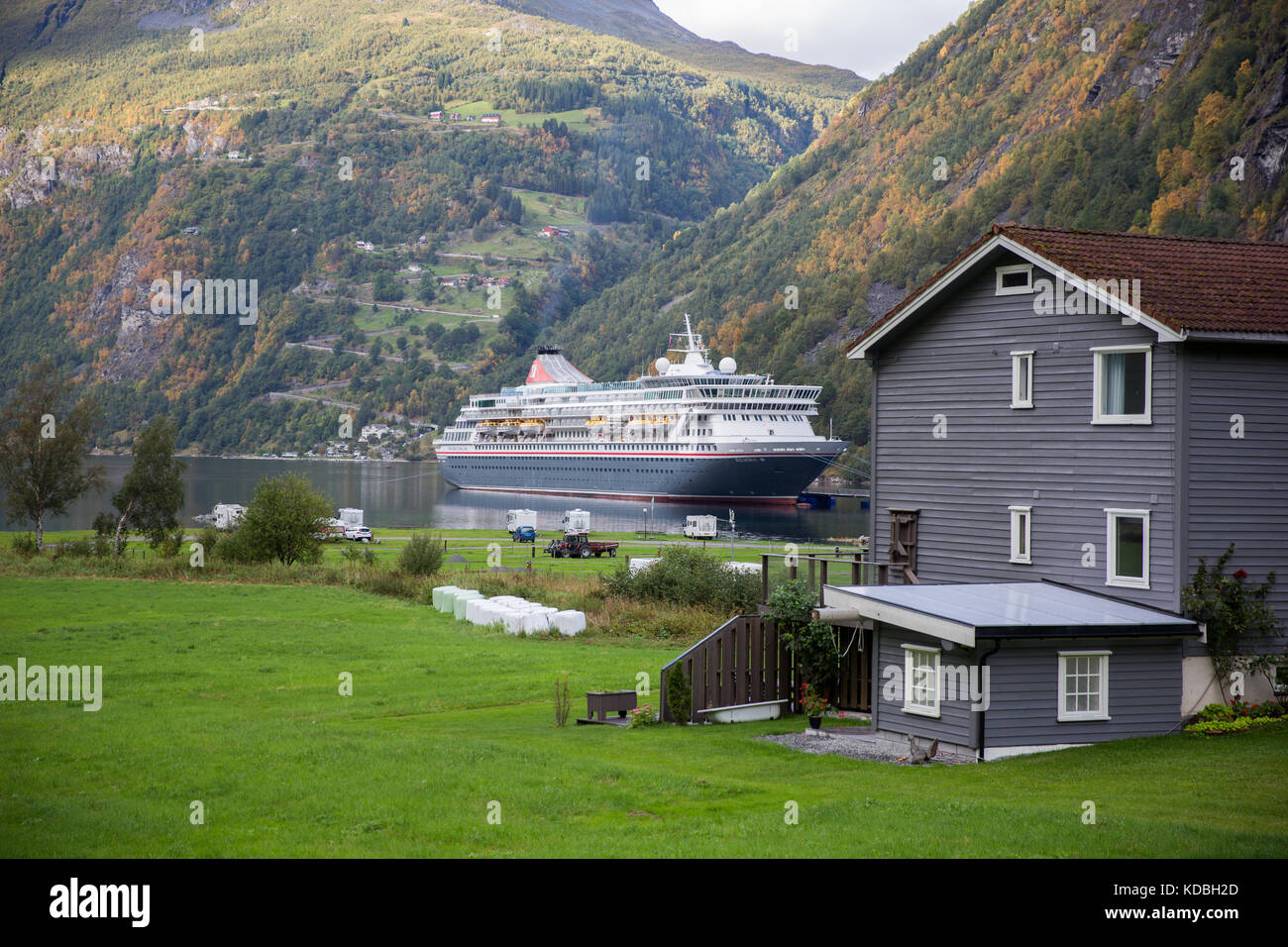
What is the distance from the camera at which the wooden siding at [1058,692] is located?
1470cm

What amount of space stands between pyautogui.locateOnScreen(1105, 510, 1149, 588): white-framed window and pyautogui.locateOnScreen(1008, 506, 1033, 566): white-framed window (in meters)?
1.30

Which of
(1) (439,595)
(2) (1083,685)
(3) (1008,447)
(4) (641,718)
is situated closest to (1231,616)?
(2) (1083,685)

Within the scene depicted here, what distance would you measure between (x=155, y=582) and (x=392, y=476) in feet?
461

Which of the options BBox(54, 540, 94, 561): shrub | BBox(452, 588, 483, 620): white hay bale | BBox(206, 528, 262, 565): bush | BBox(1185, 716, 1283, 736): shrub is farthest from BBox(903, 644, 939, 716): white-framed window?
BBox(54, 540, 94, 561): shrub

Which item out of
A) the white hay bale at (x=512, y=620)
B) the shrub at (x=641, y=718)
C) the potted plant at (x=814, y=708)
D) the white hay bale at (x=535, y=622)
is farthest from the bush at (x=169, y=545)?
the potted plant at (x=814, y=708)

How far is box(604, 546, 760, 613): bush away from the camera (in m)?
28.7

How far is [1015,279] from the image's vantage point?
1870 cm

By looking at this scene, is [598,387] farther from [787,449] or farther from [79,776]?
[79,776]

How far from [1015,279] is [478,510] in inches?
3721

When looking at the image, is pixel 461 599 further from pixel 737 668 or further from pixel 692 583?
pixel 737 668

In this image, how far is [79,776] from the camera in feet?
41.1

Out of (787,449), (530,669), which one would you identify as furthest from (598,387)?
(530,669)

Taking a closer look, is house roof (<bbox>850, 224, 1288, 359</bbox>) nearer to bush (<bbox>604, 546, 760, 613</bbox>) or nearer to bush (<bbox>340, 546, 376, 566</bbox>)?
bush (<bbox>604, 546, 760, 613</bbox>)

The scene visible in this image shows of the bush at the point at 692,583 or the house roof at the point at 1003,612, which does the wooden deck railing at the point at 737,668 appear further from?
the bush at the point at 692,583
